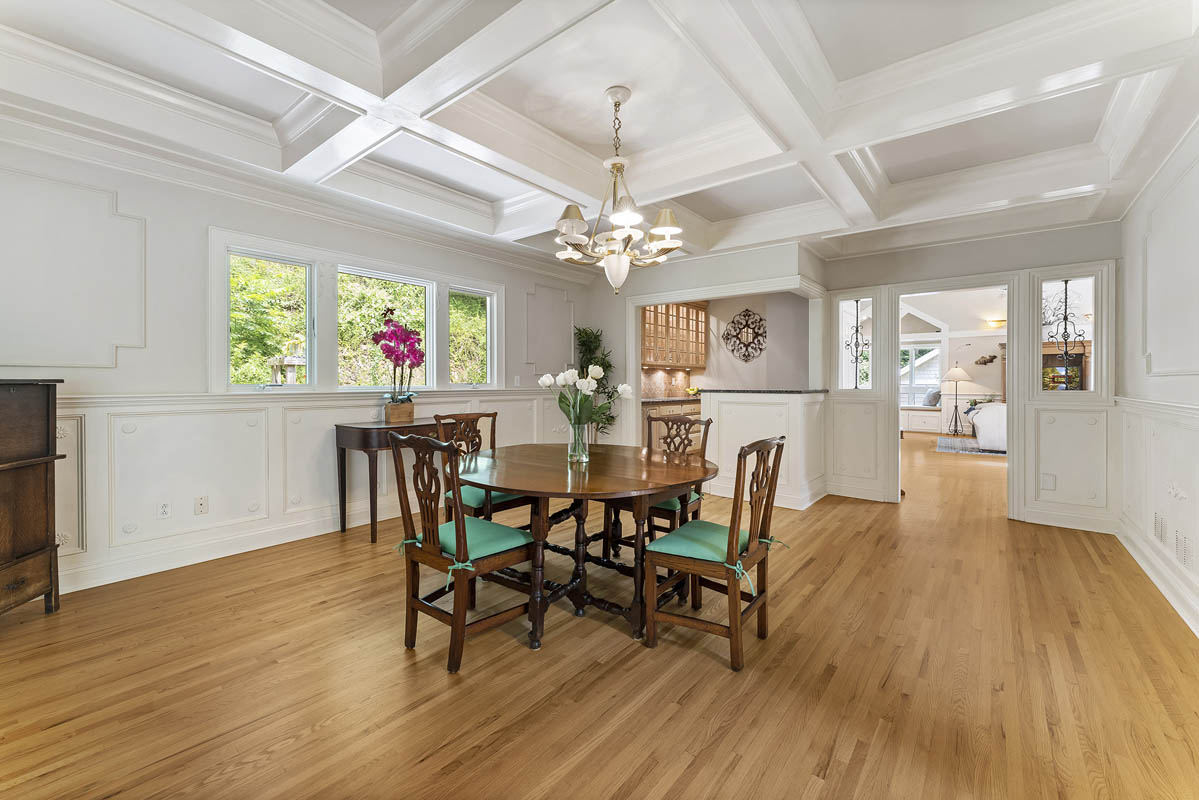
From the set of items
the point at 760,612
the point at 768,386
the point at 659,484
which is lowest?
the point at 760,612

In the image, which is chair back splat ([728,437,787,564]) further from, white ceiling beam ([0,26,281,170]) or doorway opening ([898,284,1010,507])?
doorway opening ([898,284,1010,507])

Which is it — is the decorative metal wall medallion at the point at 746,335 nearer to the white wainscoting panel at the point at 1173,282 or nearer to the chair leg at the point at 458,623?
the white wainscoting panel at the point at 1173,282

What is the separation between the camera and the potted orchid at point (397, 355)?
4039 millimetres

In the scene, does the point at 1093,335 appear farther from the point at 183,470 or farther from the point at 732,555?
the point at 183,470

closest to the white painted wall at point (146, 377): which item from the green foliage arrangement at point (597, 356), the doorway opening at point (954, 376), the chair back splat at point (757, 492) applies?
the green foliage arrangement at point (597, 356)

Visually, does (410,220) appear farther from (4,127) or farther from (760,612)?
(760,612)

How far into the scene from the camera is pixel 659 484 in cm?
226

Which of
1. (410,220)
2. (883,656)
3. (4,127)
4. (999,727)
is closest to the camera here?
(999,727)

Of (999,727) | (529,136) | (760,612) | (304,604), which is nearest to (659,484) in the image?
(760,612)

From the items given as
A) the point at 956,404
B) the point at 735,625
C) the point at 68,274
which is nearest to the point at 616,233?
the point at 735,625

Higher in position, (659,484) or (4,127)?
(4,127)

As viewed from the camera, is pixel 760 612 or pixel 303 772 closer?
pixel 303 772

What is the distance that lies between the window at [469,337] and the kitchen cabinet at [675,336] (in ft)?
8.04

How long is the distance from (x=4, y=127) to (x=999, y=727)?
5111 mm
